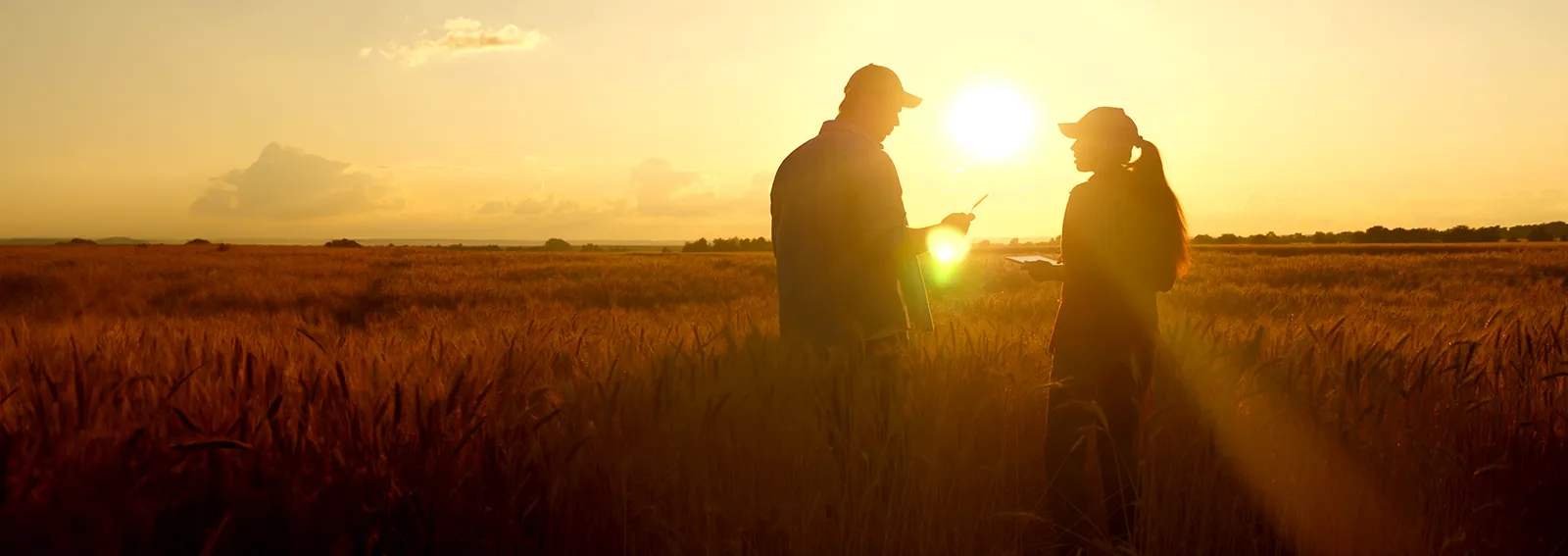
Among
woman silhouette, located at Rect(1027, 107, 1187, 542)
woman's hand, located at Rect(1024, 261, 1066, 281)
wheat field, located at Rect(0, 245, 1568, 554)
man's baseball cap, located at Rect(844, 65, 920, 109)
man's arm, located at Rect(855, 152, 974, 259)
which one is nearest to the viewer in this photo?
wheat field, located at Rect(0, 245, 1568, 554)

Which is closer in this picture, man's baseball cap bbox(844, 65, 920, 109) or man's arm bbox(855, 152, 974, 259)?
man's arm bbox(855, 152, 974, 259)

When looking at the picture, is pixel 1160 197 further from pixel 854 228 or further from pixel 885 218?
pixel 854 228

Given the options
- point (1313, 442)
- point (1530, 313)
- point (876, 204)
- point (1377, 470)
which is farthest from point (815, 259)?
point (1530, 313)

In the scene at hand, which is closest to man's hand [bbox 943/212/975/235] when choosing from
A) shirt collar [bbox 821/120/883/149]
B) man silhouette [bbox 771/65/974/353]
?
man silhouette [bbox 771/65/974/353]

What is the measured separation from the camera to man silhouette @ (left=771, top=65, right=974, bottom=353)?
157 inches

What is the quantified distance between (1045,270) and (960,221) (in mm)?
396

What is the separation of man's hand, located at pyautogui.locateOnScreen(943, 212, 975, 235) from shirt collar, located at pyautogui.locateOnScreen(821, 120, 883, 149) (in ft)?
1.56

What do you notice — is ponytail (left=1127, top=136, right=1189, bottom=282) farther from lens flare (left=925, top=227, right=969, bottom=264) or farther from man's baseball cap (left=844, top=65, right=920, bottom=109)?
man's baseball cap (left=844, top=65, right=920, bottom=109)

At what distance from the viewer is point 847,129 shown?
405 centimetres

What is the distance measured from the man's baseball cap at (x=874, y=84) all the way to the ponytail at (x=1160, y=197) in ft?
3.54

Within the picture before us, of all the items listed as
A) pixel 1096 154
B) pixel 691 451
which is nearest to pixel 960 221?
pixel 1096 154

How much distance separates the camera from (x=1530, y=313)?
→ 24.7 ft

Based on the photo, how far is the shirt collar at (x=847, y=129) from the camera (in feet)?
13.3

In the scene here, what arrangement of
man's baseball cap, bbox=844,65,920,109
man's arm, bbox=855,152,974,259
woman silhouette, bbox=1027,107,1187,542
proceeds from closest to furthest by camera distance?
woman silhouette, bbox=1027,107,1187,542 < man's arm, bbox=855,152,974,259 < man's baseball cap, bbox=844,65,920,109
